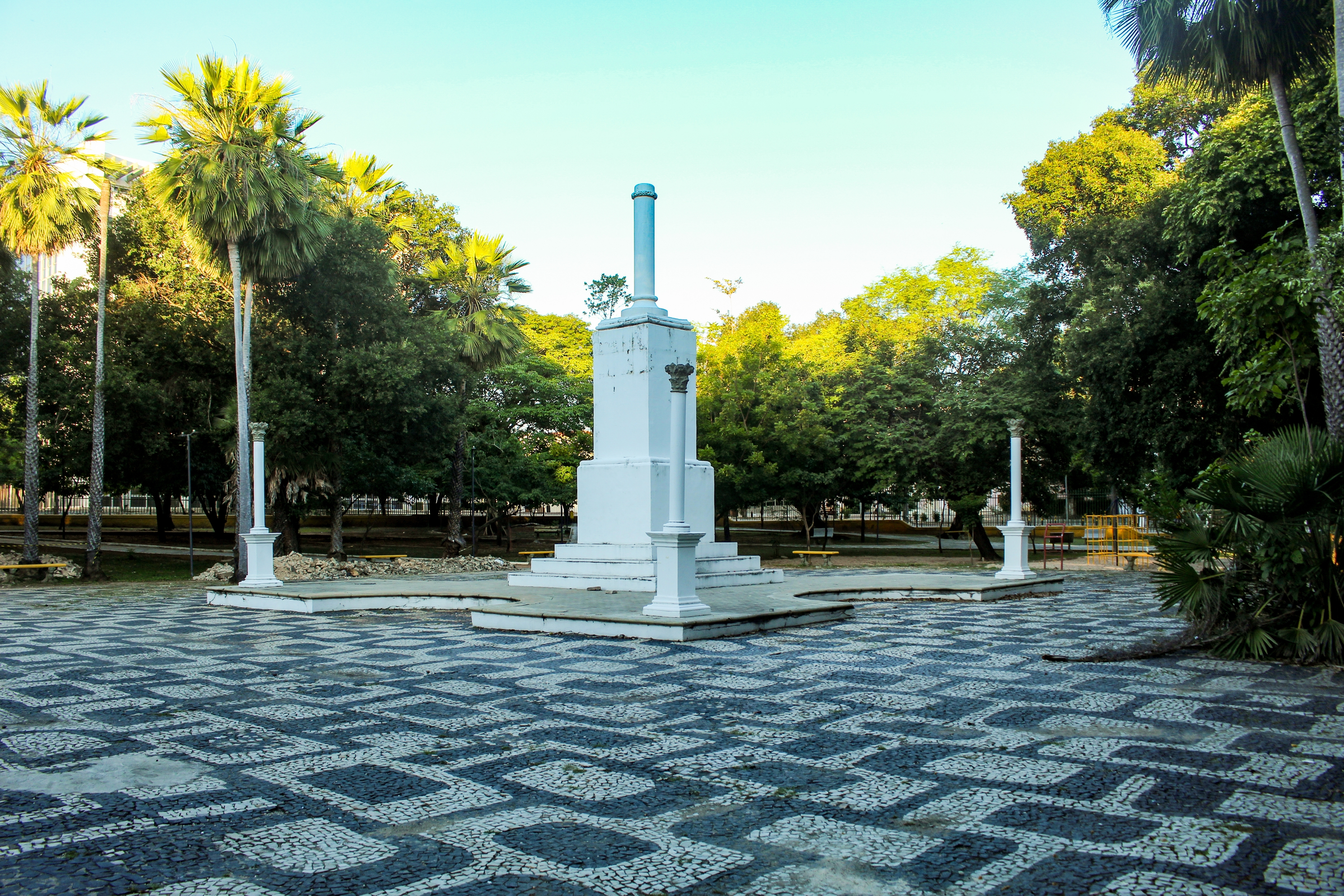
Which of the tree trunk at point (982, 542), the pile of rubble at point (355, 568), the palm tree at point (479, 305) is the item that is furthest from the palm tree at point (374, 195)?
the tree trunk at point (982, 542)

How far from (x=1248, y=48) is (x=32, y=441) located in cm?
2472

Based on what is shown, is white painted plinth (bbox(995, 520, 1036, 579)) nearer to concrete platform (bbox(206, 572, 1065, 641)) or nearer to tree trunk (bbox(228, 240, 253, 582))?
concrete platform (bbox(206, 572, 1065, 641))

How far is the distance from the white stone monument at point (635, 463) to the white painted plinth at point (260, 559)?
4.48m

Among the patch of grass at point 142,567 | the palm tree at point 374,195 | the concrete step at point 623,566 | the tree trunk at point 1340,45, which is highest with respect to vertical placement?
the palm tree at point 374,195

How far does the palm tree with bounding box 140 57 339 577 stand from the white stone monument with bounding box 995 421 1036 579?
1454 cm

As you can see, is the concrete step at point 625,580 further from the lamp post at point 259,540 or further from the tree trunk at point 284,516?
the tree trunk at point 284,516

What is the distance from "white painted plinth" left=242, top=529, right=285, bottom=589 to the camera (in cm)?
1498

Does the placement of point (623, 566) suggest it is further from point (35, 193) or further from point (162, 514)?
point (162, 514)

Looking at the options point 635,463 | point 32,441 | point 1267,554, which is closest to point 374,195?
point 32,441

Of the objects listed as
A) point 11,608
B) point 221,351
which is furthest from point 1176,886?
point 221,351

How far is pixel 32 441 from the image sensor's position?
2103 cm

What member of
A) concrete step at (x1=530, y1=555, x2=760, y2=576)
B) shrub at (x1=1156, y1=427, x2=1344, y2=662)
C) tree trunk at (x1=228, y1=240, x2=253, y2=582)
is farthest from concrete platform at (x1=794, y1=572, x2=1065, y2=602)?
tree trunk at (x1=228, y1=240, x2=253, y2=582)

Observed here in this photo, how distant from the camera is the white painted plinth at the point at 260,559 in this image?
590 inches

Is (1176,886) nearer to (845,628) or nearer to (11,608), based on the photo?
(845,628)
